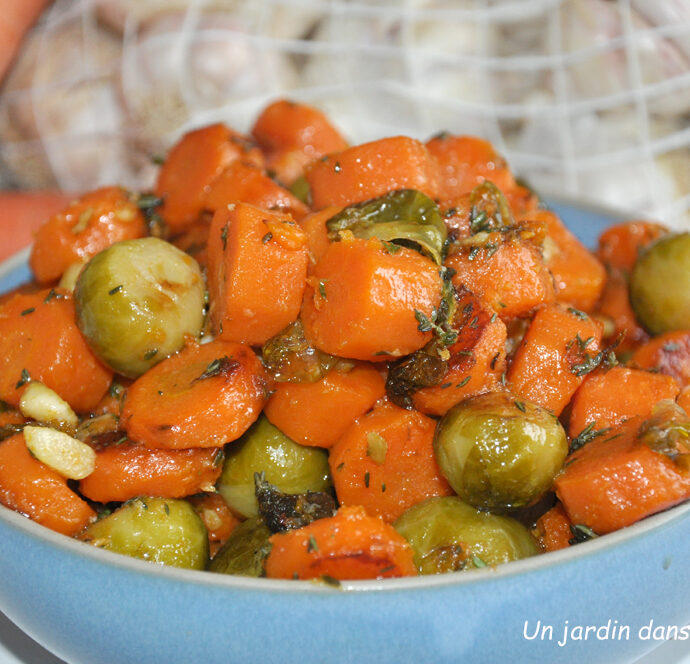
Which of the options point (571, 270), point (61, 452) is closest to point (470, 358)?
point (571, 270)

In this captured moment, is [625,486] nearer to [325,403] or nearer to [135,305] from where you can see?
Answer: [325,403]

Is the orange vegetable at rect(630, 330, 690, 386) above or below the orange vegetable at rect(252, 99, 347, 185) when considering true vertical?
below

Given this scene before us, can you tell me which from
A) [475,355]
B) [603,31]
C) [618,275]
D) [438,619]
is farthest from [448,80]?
[438,619]

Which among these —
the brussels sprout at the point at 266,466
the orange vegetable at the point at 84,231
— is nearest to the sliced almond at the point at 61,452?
the brussels sprout at the point at 266,466

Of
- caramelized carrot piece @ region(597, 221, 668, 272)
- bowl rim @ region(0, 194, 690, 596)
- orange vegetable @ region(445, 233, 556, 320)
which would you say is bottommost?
caramelized carrot piece @ region(597, 221, 668, 272)

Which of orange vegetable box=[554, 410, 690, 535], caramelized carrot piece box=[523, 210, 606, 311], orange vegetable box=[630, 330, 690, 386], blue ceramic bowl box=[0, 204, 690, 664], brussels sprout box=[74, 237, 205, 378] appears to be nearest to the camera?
blue ceramic bowl box=[0, 204, 690, 664]

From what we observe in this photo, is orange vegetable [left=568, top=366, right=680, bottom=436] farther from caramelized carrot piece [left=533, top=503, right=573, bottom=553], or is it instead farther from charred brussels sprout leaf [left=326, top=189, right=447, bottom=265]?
charred brussels sprout leaf [left=326, top=189, right=447, bottom=265]

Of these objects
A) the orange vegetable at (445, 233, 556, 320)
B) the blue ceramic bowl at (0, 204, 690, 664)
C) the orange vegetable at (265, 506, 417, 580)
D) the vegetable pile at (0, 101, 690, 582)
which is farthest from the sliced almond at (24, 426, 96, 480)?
the orange vegetable at (445, 233, 556, 320)
